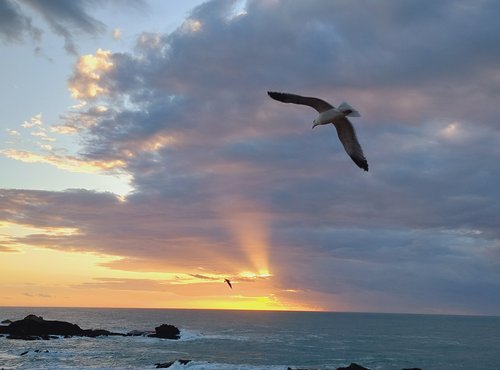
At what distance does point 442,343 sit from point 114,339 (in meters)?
56.0

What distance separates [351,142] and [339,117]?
730mm

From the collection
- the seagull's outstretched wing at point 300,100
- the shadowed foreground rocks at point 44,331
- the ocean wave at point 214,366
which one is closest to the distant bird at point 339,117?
the seagull's outstretched wing at point 300,100

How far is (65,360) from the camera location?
5178cm

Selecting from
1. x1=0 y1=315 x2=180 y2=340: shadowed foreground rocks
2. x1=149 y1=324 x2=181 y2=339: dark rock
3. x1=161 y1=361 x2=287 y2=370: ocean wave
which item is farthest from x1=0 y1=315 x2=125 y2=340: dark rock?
x1=161 y1=361 x2=287 y2=370: ocean wave

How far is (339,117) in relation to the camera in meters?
10.4

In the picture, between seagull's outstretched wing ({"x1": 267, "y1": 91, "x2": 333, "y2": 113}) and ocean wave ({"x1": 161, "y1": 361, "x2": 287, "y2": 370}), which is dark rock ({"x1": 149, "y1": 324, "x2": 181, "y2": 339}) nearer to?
ocean wave ({"x1": 161, "y1": 361, "x2": 287, "y2": 370})

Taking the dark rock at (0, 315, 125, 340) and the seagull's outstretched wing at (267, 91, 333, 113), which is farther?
the dark rock at (0, 315, 125, 340)

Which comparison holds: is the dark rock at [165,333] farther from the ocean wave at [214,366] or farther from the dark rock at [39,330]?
the ocean wave at [214,366]

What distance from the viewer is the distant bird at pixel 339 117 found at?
1017 centimetres

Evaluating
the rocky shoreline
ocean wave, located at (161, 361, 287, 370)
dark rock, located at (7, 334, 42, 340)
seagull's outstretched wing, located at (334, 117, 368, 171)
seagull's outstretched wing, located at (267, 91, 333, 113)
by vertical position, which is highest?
seagull's outstretched wing, located at (267, 91, 333, 113)

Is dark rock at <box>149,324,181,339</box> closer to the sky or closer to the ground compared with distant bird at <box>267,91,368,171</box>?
closer to the ground

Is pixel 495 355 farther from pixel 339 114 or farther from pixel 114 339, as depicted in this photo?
pixel 339 114

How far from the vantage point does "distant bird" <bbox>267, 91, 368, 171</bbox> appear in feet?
33.4

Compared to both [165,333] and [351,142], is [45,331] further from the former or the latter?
[351,142]
